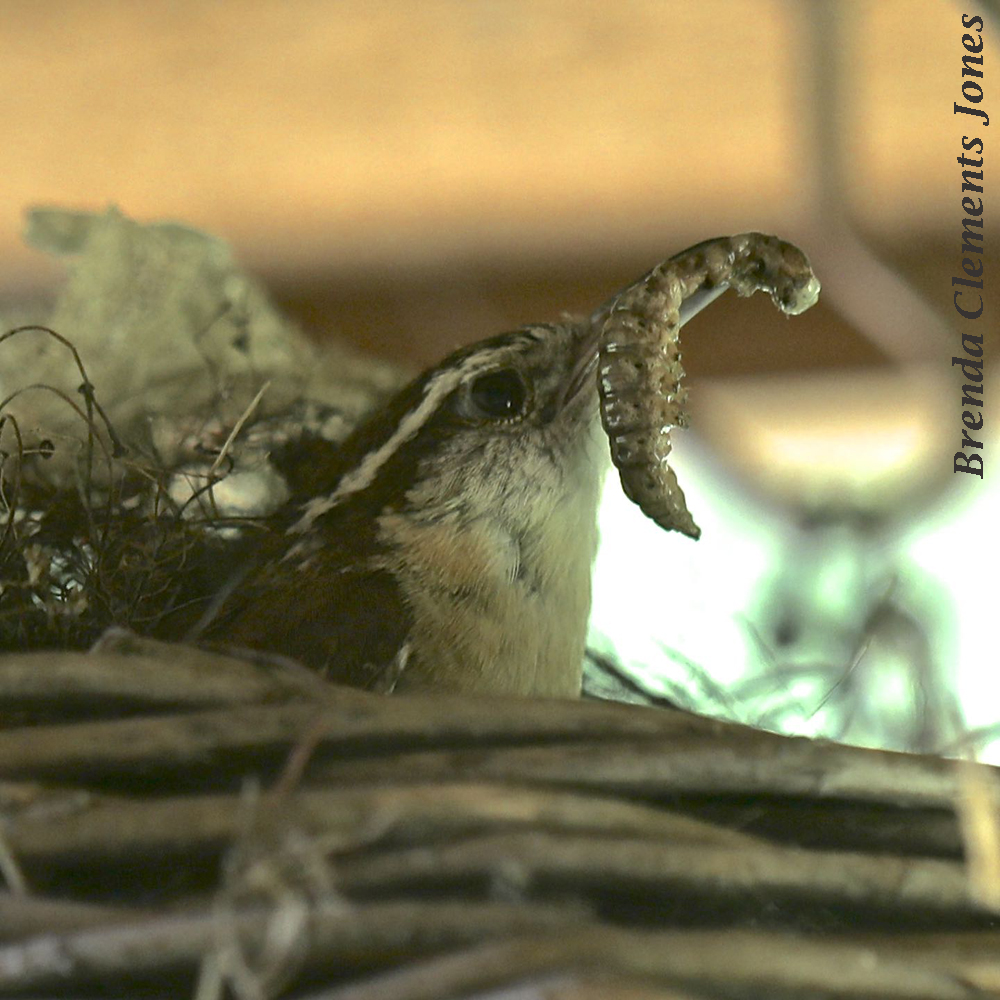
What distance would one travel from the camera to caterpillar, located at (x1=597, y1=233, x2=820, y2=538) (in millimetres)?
1126

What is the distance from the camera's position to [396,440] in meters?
1.50

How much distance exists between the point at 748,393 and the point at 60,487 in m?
1.76

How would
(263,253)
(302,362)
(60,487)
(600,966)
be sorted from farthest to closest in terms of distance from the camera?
(263,253), (302,362), (60,487), (600,966)

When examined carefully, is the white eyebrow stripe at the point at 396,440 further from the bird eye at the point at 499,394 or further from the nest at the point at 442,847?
the nest at the point at 442,847

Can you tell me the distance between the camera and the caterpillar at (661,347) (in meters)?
1.13

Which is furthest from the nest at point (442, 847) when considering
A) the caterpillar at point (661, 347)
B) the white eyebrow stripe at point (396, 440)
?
the white eyebrow stripe at point (396, 440)

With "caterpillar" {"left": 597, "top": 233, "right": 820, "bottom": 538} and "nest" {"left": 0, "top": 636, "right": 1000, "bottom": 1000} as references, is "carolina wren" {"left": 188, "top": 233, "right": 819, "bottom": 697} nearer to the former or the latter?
"caterpillar" {"left": 597, "top": 233, "right": 820, "bottom": 538}

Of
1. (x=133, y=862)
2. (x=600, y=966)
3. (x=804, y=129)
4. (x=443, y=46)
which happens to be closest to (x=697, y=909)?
(x=600, y=966)

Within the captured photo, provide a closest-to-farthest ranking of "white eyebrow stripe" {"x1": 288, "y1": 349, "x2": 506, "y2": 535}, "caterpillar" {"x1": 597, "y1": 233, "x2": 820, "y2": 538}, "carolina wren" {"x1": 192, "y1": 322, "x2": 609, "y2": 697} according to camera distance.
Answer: "caterpillar" {"x1": 597, "y1": 233, "x2": 820, "y2": 538} → "carolina wren" {"x1": 192, "y1": 322, "x2": 609, "y2": 697} → "white eyebrow stripe" {"x1": 288, "y1": 349, "x2": 506, "y2": 535}

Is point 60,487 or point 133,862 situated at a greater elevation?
point 60,487

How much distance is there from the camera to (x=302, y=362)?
5.78ft

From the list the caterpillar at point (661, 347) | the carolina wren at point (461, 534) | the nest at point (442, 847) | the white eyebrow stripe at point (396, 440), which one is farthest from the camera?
the white eyebrow stripe at point (396, 440)

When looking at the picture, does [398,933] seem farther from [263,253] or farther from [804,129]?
[263,253]

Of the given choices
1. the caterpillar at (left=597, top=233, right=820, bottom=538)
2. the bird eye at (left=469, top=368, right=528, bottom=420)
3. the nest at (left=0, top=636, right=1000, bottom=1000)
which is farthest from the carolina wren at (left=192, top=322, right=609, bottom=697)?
the nest at (left=0, top=636, right=1000, bottom=1000)
